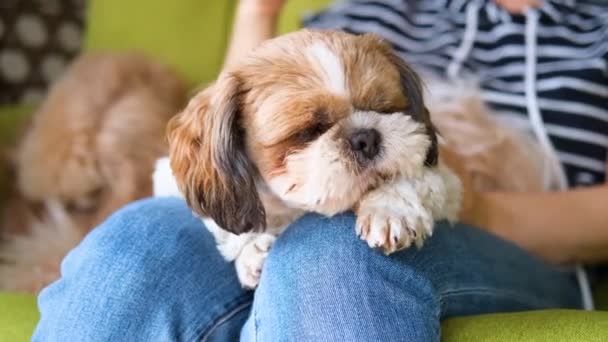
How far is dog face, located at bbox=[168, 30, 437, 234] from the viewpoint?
3.12 ft

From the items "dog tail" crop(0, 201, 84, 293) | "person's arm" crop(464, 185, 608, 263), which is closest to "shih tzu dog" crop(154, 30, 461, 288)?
"person's arm" crop(464, 185, 608, 263)

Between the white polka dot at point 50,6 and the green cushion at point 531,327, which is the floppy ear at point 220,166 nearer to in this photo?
the green cushion at point 531,327

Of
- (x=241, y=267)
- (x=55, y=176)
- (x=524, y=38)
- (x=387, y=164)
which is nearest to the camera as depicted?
(x=387, y=164)

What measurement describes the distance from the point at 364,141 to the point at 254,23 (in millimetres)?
635

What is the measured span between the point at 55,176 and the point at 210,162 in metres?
0.97

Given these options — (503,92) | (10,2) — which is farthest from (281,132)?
(10,2)

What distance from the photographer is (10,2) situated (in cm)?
209

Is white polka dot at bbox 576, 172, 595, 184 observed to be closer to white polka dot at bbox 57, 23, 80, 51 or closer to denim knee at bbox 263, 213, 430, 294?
denim knee at bbox 263, 213, 430, 294

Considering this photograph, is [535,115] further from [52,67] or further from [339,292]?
[52,67]

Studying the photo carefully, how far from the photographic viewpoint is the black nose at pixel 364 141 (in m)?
0.94

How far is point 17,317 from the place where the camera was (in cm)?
115

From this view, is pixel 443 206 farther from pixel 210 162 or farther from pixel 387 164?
pixel 210 162

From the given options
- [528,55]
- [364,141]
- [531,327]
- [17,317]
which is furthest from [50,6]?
[531,327]

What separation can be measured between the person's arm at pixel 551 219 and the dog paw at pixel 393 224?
1.21 feet
